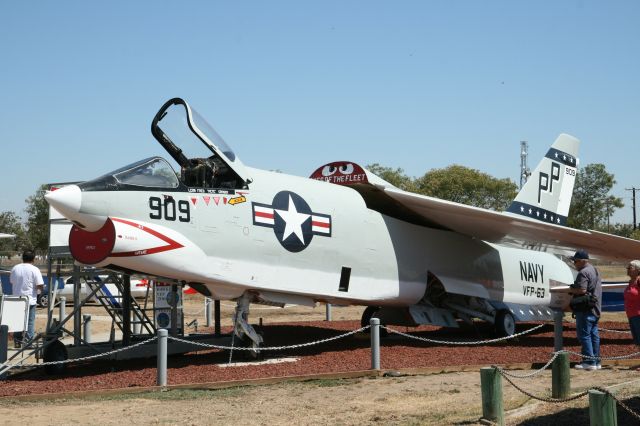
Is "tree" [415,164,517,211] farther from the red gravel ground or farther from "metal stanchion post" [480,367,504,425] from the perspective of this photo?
"metal stanchion post" [480,367,504,425]

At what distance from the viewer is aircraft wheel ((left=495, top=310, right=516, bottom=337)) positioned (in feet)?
55.6

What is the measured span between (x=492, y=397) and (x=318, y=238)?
6.38 meters

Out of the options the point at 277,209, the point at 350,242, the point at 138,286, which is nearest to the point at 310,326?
the point at 350,242

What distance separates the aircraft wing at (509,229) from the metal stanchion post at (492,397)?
7030 mm

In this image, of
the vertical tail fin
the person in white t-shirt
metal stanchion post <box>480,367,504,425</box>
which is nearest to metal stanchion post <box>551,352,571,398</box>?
metal stanchion post <box>480,367,504,425</box>

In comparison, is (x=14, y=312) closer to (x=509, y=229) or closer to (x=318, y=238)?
(x=318, y=238)

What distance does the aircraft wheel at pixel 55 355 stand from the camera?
11.8 metres

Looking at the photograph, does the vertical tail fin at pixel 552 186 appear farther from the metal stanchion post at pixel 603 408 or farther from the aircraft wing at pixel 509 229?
the metal stanchion post at pixel 603 408

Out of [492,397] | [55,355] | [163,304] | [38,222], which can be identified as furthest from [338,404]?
[38,222]

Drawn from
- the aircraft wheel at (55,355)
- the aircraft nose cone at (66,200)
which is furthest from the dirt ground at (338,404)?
the aircraft nose cone at (66,200)

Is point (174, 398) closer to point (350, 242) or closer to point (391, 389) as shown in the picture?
point (391, 389)

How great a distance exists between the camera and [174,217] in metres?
11.6

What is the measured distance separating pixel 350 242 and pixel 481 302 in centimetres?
459

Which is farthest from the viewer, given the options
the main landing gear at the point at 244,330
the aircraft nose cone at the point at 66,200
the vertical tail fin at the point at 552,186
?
the vertical tail fin at the point at 552,186
